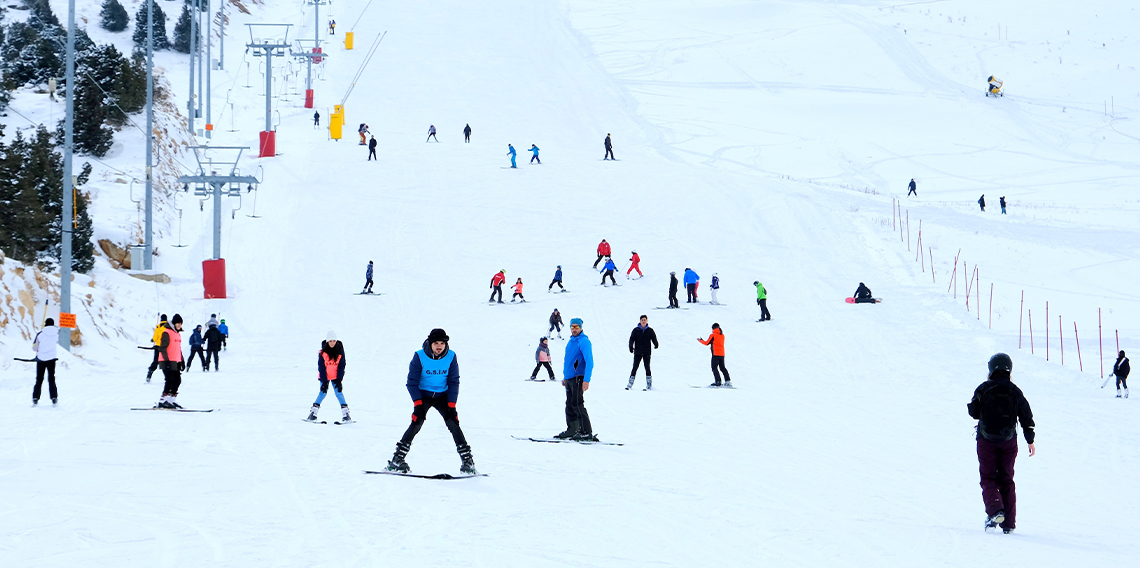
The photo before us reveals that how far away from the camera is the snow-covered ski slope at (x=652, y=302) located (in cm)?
763

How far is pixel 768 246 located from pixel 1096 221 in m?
14.5

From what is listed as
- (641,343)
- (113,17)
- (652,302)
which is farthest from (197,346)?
(113,17)

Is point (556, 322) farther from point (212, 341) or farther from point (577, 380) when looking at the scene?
point (577, 380)

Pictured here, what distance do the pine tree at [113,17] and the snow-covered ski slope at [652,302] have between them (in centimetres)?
860

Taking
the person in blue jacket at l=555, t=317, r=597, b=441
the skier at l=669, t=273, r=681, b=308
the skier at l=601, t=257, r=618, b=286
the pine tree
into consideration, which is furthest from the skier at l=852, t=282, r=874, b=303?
the pine tree

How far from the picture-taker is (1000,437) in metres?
7.64

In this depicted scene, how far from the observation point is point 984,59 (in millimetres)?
67750

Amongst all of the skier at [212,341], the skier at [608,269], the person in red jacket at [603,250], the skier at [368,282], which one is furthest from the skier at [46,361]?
the person in red jacket at [603,250]

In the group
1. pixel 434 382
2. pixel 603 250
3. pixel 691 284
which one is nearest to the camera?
pixel 434 382

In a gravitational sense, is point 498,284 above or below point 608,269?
below

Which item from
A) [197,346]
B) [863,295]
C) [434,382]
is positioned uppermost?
[863,295]

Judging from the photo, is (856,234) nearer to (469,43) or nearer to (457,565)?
(457,565)

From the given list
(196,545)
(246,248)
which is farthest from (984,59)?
(196,545)

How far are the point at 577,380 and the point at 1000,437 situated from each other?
5.00 metres
